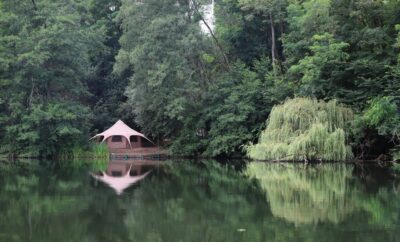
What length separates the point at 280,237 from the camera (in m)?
7.91

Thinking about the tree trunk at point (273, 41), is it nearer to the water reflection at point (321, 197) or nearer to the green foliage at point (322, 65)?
the green foliage at point (322, 65)

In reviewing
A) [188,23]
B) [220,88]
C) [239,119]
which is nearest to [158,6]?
[188,23]

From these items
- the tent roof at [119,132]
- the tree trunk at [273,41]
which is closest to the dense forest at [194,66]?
the tree trunk at [273,41]

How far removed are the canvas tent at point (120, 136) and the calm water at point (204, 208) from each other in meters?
16.1

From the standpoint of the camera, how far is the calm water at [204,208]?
821cm

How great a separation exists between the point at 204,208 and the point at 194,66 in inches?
791

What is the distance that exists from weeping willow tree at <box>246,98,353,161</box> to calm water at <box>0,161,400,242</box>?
5093mm

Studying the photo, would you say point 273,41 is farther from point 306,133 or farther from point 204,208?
point 204,208

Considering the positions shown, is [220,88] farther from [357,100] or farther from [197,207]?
[197,207]

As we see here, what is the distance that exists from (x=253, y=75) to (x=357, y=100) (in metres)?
6.75

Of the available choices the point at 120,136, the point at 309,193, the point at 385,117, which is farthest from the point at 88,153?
the point at 309,193

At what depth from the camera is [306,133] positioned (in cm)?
2314

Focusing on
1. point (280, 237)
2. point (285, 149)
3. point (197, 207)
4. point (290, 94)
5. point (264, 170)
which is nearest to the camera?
point (280, 237)

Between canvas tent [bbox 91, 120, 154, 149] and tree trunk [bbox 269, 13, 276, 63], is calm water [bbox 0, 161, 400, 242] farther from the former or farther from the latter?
canvas tent [bbox 91, 120, 154, 149]
